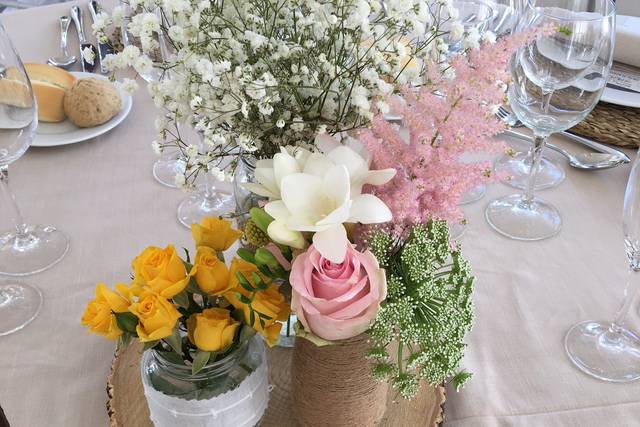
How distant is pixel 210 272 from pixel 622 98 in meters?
0.74

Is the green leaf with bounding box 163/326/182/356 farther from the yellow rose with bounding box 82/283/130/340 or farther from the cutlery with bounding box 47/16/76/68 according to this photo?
the cutlery with bounding box 47/16/76/68

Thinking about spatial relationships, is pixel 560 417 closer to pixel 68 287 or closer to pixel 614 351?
pixel 614 351

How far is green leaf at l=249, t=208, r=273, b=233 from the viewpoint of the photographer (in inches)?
18.7

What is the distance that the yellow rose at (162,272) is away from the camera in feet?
1.63

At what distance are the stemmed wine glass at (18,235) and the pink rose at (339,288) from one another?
46cm

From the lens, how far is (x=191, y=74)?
0.57 metres

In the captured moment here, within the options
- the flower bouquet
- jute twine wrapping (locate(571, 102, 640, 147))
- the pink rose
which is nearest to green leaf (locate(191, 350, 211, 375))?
the flower bouquet

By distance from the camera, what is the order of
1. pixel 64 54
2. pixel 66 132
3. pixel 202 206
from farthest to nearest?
1. pixel 64 54
2. pixel 66 132
3. pixel 202 206

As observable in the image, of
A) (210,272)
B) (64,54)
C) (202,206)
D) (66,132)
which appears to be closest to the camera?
(210,272)

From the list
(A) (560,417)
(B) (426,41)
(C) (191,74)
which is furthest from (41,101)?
(A) (560,417)

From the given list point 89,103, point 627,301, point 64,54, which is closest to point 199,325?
point 627,301

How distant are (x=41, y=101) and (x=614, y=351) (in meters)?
0.89

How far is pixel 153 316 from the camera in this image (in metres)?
0.48

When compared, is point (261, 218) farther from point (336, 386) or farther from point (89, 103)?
point (89, 103)
